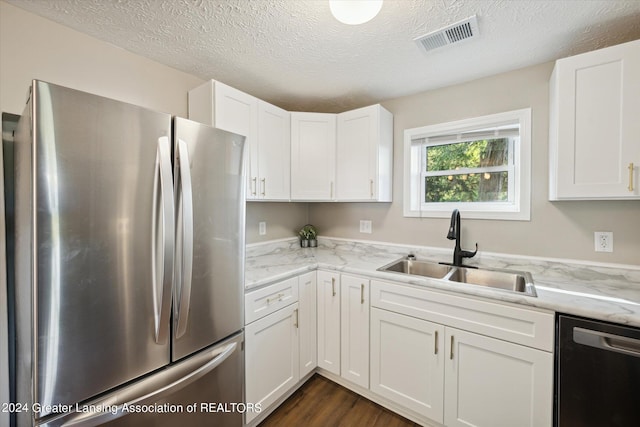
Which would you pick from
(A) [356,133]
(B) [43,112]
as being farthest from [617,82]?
(B) [43,112]

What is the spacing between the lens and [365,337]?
6.03ft

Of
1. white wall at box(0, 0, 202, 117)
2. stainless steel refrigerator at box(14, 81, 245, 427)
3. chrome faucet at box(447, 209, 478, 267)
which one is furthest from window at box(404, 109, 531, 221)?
white wall at box(0, 0, 202, 117)

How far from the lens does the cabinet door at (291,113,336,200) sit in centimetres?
233

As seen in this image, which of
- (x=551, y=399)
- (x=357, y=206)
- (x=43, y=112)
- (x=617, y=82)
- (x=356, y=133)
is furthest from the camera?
(x=357, y=206)

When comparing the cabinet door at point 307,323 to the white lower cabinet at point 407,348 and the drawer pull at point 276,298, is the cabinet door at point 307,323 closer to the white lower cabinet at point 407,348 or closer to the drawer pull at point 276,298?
the white lower cabinet at point 407,348

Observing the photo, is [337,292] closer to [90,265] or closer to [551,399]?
[551,399]

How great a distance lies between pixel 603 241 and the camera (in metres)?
1.61

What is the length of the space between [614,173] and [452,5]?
3.88ft

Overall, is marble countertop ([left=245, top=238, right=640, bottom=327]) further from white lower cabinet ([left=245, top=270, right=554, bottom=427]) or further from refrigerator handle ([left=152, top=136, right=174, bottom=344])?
refrigerator handle ([left=152, top=136, right=174, bottom=344])

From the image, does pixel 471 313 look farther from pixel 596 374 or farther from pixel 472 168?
pixel 472 168

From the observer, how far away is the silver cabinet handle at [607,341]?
41.9 inches

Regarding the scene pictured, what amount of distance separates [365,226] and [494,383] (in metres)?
1.47

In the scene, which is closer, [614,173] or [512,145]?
[614,173]

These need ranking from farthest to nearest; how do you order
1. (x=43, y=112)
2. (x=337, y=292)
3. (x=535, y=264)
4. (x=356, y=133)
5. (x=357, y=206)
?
(x=357, y=206) < (x=356, y=133) < (x=337, y=292) < (x=535, y=264) < (x=43, y=112)
